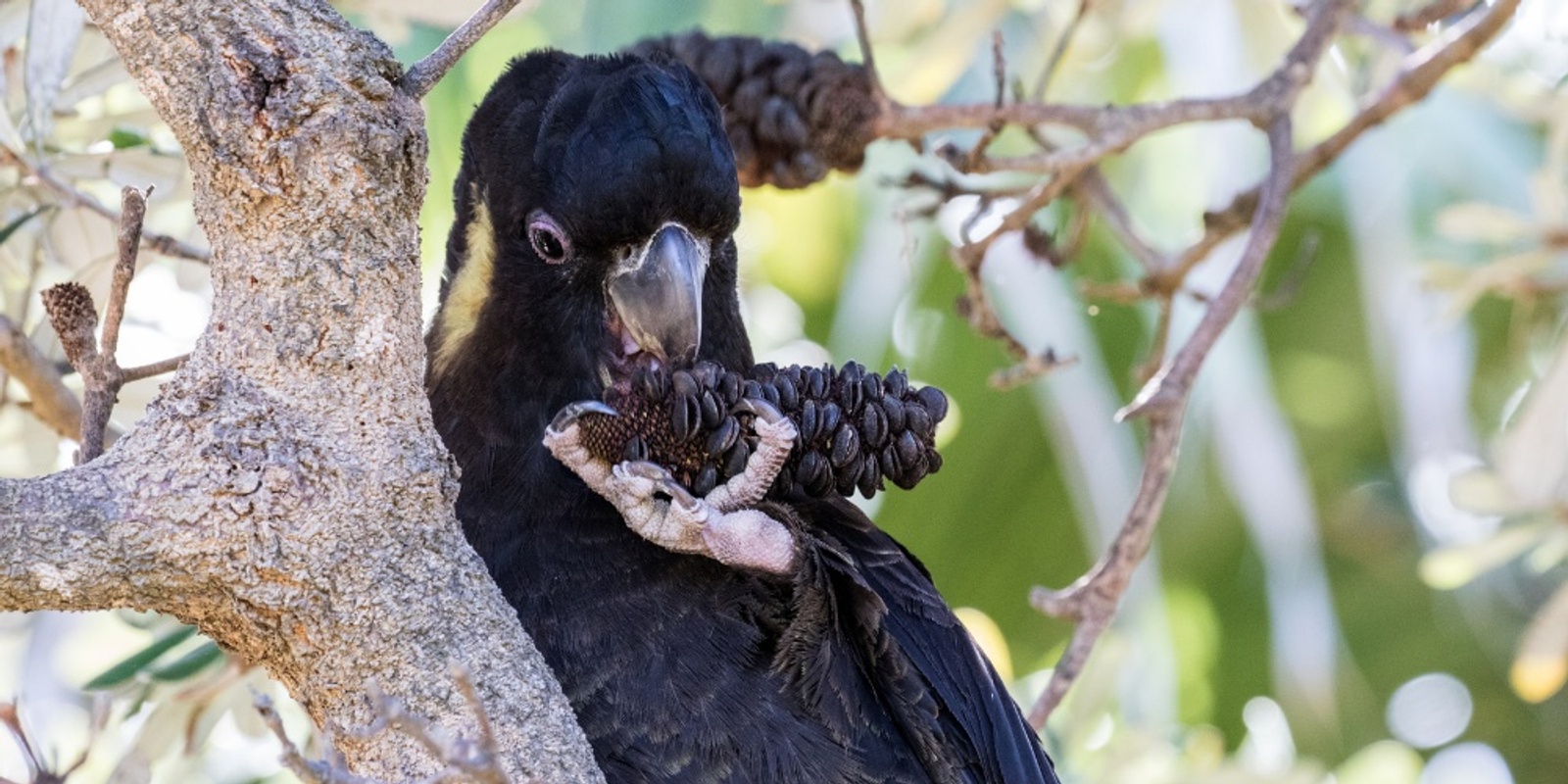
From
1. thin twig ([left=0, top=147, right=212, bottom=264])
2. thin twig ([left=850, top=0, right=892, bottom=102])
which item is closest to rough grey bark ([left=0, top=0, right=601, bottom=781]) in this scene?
thin twig ([left=0, top=147, right=212, bottom=264])

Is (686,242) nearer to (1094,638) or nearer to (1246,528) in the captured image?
(1094,638)

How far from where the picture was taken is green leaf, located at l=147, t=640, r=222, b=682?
7.04ft

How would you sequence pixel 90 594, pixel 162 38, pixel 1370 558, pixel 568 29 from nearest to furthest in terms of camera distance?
pixel 90 594
pixel 162 38
pixel 568 29
pixel 1370 558

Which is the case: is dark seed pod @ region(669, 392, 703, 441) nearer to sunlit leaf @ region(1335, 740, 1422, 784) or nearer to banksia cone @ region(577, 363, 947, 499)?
banksia cone @ region(577, 363, 947, 499)

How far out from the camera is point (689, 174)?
76.5 inches

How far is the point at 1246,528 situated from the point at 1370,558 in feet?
2.51

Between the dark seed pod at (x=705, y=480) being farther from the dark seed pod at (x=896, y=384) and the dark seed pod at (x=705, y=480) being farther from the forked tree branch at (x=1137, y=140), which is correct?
the forked tree branch at (x=1137, y=140)

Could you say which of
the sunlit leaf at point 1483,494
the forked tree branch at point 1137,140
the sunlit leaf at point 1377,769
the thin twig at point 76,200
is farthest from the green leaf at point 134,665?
the sunlit leaf at point 1377,769

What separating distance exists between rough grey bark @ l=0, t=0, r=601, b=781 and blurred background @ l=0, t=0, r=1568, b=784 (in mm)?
1786

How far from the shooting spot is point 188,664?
216cm

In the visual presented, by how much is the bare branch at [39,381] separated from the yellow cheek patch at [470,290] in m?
0.48

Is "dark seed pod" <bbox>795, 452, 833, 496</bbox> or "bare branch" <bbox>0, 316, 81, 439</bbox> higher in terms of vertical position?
"bare branch" <bbox>0, 316, 81, 439</bbox>

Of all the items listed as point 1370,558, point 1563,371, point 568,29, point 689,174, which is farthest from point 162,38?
point 1370,558

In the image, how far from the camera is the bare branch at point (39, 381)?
2.00m
